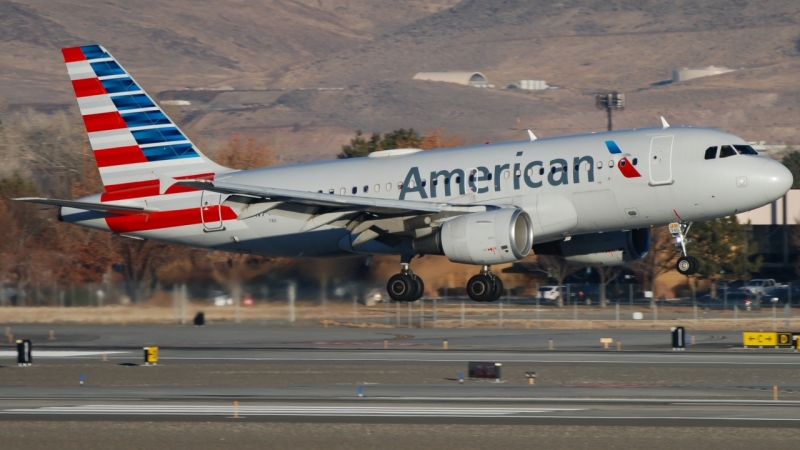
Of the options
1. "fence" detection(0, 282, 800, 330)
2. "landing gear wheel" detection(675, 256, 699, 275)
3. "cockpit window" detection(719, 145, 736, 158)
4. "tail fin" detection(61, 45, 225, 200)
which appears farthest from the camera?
"fence" detection(0, 282, 800, 330)

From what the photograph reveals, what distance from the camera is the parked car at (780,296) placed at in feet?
220

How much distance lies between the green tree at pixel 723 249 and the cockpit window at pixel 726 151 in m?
50.5

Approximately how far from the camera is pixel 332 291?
48.1 m

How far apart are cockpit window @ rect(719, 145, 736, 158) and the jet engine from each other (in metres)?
5.87

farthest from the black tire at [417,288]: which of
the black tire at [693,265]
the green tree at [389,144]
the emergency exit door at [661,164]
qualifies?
the green tree at [389,144]

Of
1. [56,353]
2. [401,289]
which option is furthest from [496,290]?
[56,353]

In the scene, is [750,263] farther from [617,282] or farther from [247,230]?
[247,230]

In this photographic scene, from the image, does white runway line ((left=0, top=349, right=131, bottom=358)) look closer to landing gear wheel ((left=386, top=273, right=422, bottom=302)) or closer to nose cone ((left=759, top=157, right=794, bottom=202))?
landing gear wheel ((left=386, top=273, right=422, bottom=302))

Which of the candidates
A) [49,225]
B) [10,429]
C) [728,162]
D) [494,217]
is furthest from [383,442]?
[49,225]

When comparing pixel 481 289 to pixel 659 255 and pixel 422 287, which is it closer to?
pixel 422 287

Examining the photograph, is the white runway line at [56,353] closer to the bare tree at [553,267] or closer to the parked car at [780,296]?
the parked car at [780,296]

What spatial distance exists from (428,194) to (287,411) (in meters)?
12.9

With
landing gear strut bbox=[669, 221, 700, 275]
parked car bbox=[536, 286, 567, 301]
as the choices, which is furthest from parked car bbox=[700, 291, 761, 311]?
landing gear strut bbox=[669, 221, 700, 275]

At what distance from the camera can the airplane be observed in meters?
37.3
